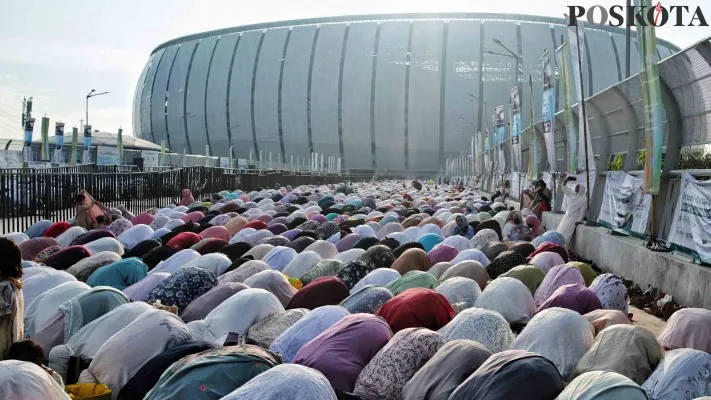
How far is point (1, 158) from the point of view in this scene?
25.4 metres

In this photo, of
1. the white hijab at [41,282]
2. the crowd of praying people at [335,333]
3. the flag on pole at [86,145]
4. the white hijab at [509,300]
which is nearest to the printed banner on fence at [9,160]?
the flag on pole at [86,145]

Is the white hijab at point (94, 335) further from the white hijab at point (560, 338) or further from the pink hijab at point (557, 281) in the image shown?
the pink hijab at point (557, 281)

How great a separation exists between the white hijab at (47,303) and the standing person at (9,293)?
2222 millimetres

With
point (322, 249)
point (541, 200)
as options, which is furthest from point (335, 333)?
point (541, 200)

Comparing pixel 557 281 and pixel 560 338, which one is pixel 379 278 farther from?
pixel 560 338

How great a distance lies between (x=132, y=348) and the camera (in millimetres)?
6590

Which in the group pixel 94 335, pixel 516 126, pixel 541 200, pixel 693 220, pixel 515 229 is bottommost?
pixel 94 335

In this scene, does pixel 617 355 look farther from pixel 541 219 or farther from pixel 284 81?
pixel 284 81

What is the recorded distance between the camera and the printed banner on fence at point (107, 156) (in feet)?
127

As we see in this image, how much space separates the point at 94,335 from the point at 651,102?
24.7 ft

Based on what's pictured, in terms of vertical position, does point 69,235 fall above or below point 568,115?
below

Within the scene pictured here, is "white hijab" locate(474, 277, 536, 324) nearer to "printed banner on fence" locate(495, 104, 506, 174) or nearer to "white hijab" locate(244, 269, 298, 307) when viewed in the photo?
"white hijab" locate(244, 269, 298, 307)

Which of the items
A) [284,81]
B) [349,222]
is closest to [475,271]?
[349,222]

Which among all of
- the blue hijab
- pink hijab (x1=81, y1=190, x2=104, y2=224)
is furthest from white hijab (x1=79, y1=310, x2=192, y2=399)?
pink hijab (x1=81, y1=190, x2=104, y2=224)
